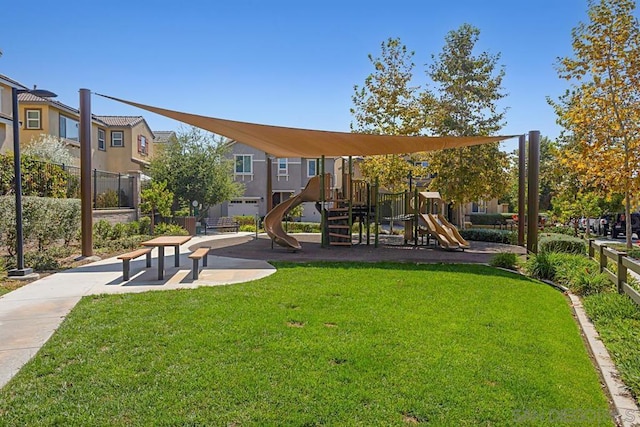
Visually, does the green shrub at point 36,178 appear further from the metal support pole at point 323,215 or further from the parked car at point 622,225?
the parked car at point 622,225

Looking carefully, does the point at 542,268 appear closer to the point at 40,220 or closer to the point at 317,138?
the point at 317,138

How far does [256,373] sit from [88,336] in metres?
1.98

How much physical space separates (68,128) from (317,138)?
1932 centimetres

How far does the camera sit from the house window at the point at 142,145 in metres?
29.1

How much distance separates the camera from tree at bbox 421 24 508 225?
59.5ft

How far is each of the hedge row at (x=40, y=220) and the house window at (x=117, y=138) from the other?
18.1 metres

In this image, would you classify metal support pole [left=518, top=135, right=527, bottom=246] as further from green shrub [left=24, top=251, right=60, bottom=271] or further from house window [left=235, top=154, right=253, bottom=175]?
house window [left=235, top=154, right=253, bottom=175]

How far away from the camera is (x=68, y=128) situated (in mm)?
23984

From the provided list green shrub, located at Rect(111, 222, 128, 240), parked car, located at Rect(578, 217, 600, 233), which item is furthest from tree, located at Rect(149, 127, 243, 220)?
parked car, located at Rect(578, 217, 600, 233)

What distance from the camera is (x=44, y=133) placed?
71.8 ft

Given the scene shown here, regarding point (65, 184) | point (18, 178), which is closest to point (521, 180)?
point (18, 178)

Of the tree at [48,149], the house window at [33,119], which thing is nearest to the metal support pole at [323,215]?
the tree at [48,149]

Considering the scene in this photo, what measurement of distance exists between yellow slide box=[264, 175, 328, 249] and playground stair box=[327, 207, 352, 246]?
0.78m

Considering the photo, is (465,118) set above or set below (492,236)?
above
